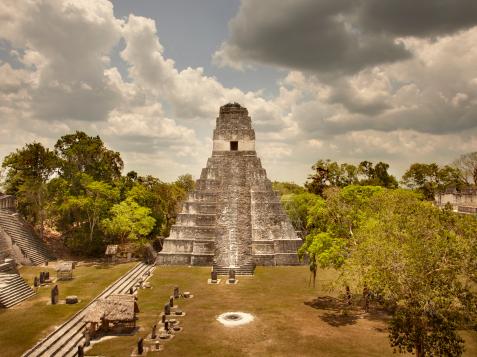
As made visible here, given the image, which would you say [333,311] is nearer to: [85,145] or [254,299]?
[254,299]

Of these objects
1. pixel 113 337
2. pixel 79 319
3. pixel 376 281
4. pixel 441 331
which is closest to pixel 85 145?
pixel 79 319

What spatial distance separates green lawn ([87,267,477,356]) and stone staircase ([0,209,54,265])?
14.3 meters

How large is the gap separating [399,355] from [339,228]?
8491 mm

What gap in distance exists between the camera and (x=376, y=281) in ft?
49.1

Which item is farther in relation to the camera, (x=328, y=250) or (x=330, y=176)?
(x=330, y=176)

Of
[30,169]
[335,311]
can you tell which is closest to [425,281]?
[335,311]

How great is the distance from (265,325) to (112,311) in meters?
8.03

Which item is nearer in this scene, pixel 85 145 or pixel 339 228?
pixel 339 228

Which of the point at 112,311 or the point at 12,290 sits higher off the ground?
the point at 12,290

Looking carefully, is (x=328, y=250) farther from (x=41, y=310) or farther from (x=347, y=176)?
(x=347, y=176)

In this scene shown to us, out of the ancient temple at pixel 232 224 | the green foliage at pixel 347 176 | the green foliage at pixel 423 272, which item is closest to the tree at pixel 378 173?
the green foliage at pixel 347 176

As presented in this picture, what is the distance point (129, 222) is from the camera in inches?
1426

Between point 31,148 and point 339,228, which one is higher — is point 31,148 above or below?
above

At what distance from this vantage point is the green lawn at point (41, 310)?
18.0 meters
